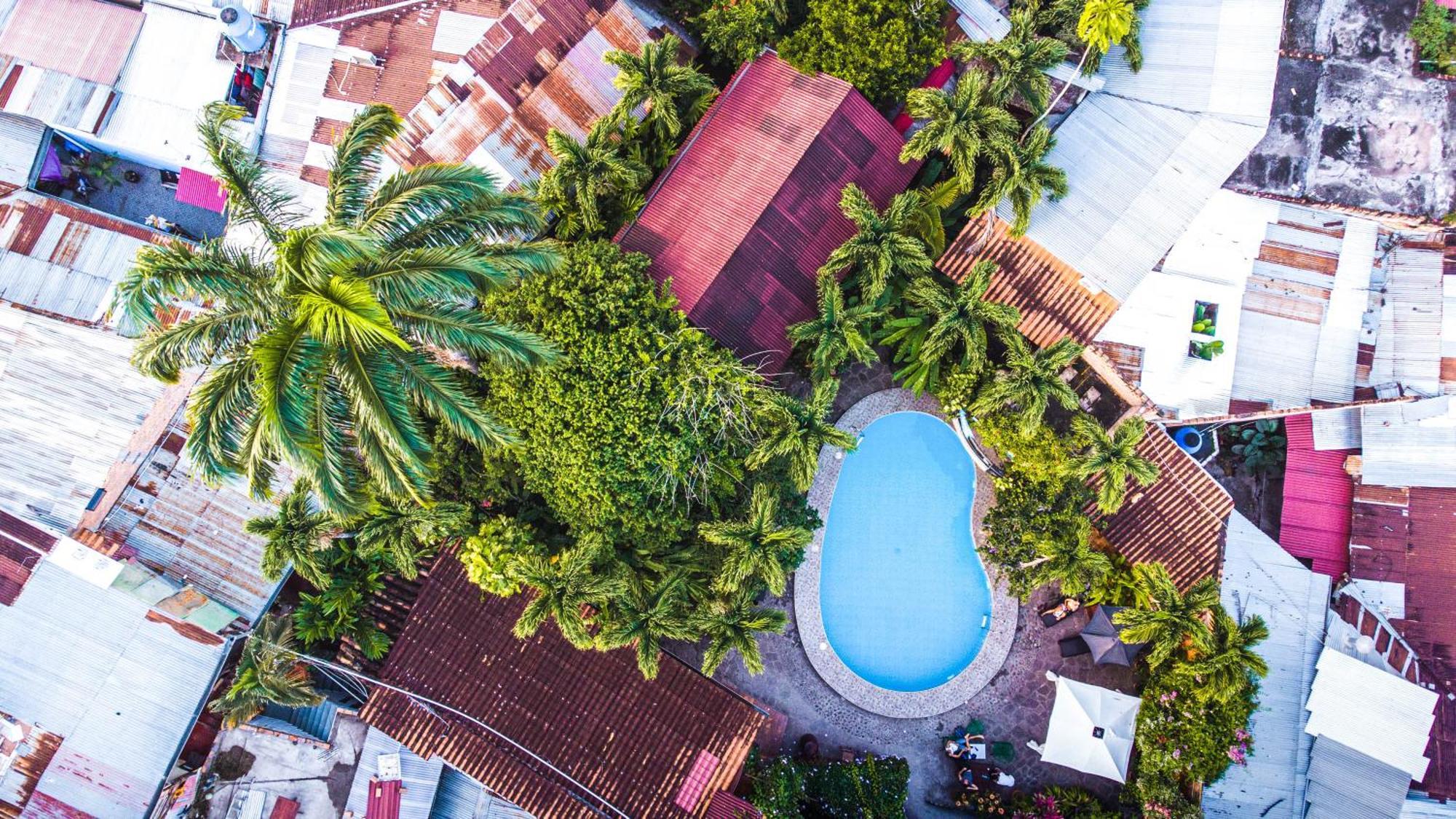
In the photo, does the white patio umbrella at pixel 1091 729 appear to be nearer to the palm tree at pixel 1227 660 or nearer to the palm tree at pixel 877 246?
the palm tree at pixel 1227 660

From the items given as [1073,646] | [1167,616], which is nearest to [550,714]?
[1073,646]

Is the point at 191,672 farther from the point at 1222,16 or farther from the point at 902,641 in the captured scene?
the point at 1222,16

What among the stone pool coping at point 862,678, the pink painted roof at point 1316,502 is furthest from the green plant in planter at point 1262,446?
the stone pool coping at point 862,678

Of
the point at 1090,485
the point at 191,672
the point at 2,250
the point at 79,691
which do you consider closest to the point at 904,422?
the point at 1090,485

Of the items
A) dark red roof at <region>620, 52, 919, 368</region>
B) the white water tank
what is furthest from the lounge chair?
the white water tank

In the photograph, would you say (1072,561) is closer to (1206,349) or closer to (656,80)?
(1206,349)

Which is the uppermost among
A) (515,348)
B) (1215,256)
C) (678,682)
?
(1215,256)
